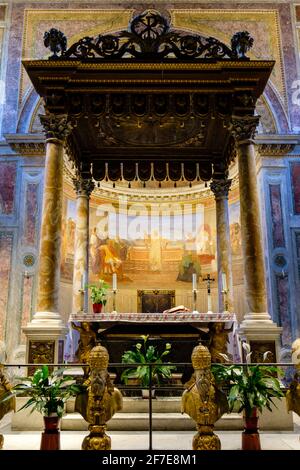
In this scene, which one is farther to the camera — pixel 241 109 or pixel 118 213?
pixel 118 213

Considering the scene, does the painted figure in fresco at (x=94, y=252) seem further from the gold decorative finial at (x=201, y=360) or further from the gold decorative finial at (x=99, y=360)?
the gold decorative finial at (x=201, y=360)

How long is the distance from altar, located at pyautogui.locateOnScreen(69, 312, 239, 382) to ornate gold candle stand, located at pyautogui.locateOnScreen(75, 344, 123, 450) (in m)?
3.03

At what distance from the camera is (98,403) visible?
4.14 meters

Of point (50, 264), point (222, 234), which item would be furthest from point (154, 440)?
point (222, 234)

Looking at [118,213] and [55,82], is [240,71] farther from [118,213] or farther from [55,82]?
[118,213]

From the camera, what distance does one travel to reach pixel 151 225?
662 inches

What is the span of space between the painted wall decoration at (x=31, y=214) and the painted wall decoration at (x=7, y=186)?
1.47ft

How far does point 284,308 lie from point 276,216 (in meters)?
2.63

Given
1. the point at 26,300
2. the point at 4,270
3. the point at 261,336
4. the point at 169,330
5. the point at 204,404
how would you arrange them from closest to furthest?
1. the point at 204,404
2. the point at 261,336
3. the point at 169,330
4. the point at 26,300
5. the point at 4,270

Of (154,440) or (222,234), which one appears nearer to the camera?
(154,440)

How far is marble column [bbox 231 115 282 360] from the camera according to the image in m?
6.77

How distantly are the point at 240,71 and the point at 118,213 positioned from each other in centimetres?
965

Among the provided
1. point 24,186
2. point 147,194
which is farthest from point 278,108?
point 24,186

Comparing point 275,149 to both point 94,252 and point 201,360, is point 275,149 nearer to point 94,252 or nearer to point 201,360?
point 94,252
